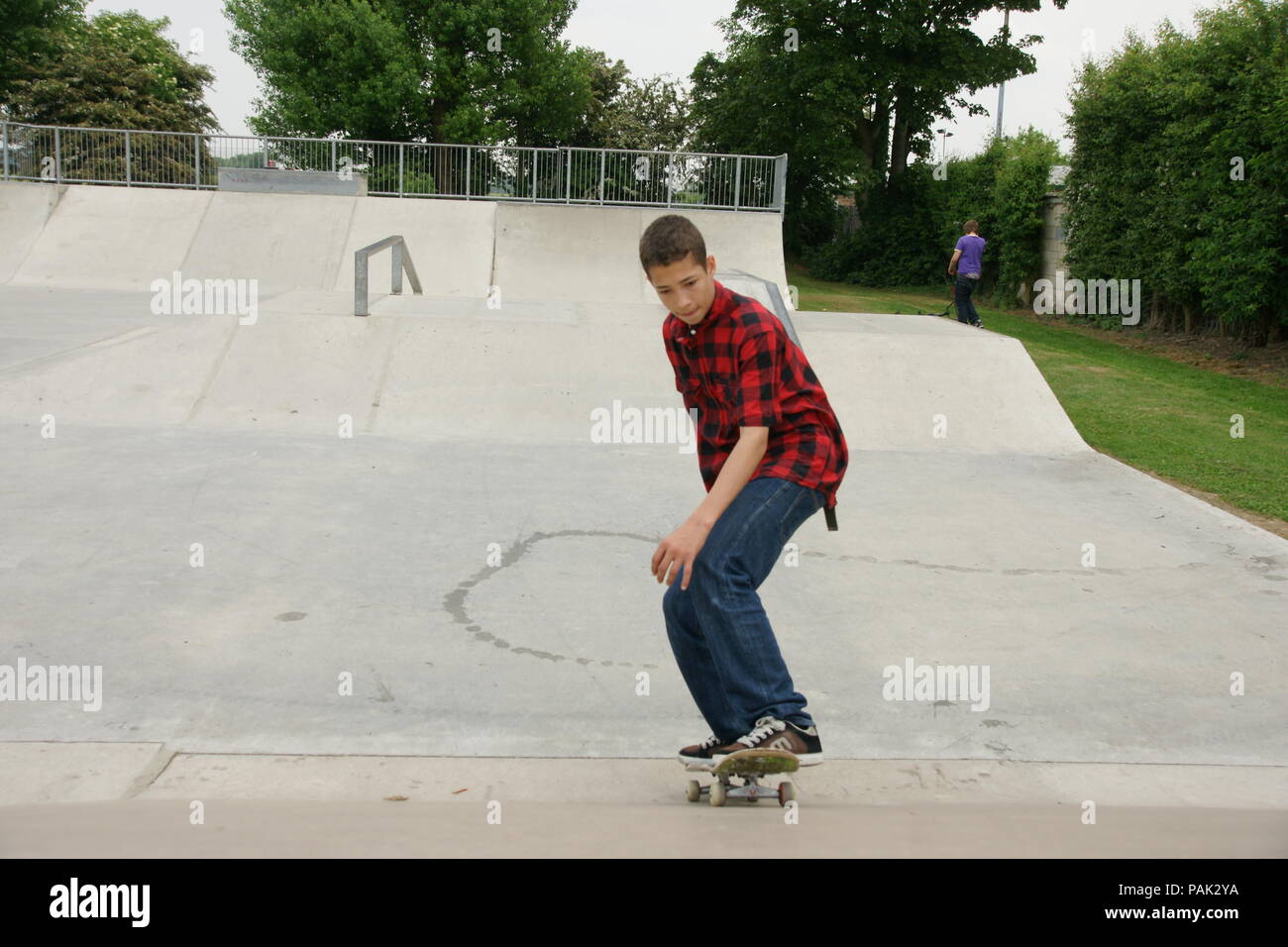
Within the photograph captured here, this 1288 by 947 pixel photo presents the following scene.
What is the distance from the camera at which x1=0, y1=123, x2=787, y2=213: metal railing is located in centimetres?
2230

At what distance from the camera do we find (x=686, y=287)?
3.01 meters

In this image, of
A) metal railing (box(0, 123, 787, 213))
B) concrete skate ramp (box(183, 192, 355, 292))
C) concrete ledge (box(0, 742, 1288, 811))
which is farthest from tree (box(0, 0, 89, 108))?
concrete ledge (box(0, 742, 1288, 811))

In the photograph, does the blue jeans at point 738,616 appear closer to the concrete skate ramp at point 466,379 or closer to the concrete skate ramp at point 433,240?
the concrete skate ramp at point 466,379

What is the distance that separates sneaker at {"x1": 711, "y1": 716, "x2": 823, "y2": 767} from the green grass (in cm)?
606

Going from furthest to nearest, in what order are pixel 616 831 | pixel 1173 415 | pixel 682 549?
1. pixel 1173 415
2. pixel 682 549
3. pixel 616 831

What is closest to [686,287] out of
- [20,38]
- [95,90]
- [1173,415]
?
[1173,415]

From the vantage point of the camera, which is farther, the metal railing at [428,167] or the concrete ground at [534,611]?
the metal railing at [428,167]

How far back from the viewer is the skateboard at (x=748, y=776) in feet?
9.62

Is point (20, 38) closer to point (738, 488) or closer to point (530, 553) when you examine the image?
point (530, 553)

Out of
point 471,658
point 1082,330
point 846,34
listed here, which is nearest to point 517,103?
point 846,34

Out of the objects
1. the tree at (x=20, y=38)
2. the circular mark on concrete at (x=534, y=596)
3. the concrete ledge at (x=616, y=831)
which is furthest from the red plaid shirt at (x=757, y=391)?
the tree at (x=20, y=38)

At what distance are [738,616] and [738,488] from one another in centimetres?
36

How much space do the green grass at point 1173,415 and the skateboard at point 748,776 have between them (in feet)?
20.0

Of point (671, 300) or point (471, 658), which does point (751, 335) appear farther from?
point (471, 658)
